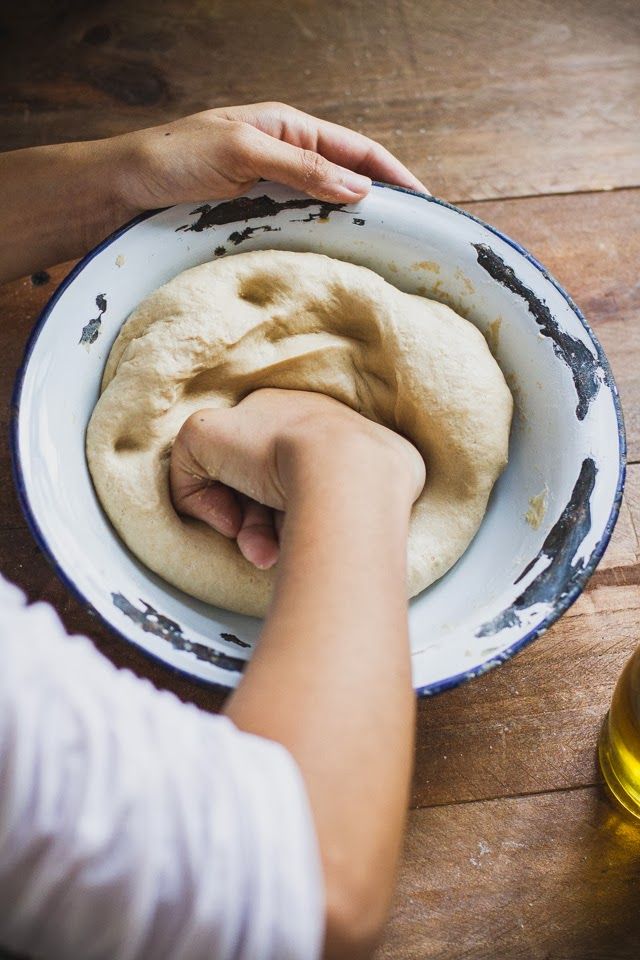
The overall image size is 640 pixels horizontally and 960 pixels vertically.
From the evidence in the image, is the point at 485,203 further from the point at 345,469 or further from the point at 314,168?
the point at 345,469

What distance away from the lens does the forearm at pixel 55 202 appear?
2.26 ft

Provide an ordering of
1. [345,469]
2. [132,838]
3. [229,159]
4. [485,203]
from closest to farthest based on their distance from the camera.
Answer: [132,838] < [345,469] < [229,159] < [485,203]

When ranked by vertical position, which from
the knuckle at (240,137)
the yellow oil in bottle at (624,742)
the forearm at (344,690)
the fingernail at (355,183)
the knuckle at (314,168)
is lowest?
the yellow oil in bottle at (624,742)

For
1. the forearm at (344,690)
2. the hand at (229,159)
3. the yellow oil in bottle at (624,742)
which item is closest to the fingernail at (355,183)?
the hand at (229,159)

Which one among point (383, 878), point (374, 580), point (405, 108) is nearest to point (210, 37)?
point (405, 108)

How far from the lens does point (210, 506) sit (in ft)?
2.15

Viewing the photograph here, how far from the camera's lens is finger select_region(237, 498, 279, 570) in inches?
24.5

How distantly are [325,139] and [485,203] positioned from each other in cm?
23

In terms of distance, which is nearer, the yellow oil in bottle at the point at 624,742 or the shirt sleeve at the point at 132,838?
the shirt sleeve at the point at 132,838

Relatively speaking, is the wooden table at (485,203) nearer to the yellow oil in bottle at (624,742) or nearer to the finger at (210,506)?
the yellow oil in bottle at (624,742)

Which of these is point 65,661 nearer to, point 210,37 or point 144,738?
point 144,738

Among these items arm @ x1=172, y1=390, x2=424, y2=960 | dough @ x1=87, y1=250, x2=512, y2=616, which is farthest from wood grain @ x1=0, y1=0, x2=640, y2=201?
arm @ x1=172, y1=390, x2=424, y2=960

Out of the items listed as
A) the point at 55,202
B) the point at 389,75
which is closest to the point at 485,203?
the point at 389,75

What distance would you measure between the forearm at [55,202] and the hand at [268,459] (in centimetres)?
22
